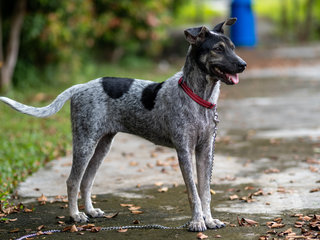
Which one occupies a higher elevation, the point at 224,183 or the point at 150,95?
the point at 150,95

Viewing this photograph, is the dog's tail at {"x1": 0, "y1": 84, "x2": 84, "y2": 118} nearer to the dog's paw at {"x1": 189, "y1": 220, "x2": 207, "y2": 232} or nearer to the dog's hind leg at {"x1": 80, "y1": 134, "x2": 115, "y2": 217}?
the dog's hind leg at {"x1": 80, "y1": 134, "x2": 115, "y2": 217}

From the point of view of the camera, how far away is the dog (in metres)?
5.21

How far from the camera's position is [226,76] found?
16.9ft

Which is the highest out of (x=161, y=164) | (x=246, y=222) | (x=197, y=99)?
(x=197, y=99)

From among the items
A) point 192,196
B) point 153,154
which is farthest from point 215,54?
point 153,154

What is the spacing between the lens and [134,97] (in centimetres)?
572

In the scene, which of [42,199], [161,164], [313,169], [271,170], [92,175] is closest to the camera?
[92,175]

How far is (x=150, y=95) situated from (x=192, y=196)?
1142mm

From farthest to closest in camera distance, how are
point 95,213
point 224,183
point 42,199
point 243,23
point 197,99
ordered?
1. point 243,23
2. point 224,183
3. point 42,199
4. point 95,213
5. point 197,99

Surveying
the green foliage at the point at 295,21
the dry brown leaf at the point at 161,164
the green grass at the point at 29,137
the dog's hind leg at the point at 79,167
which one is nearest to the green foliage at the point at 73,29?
the green grass at the point at 29,137

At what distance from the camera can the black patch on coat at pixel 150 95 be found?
18.5ft

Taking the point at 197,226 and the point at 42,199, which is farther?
the point at 42,199

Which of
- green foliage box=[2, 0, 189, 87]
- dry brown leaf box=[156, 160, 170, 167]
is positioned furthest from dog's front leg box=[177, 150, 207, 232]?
green foliage box=[2, 0, 189, 87]

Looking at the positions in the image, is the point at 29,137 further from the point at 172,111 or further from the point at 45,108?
the point at 172,111
